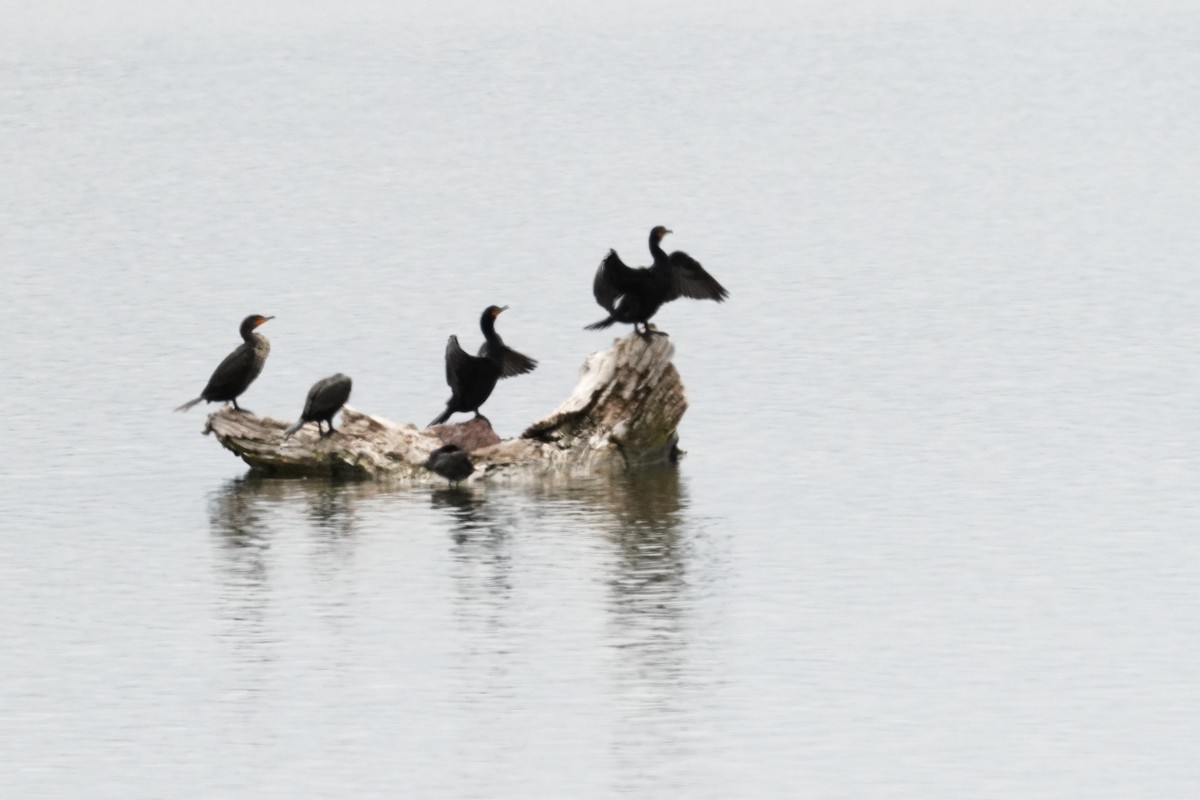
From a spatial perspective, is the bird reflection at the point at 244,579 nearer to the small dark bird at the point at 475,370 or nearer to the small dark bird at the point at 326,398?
the small dark bird at the point at 326,398

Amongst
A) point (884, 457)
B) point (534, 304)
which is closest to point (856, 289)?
point (534, 304)

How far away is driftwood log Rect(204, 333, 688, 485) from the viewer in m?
28.7

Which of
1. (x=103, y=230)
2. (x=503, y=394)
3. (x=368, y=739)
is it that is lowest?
(x=368, y=739)

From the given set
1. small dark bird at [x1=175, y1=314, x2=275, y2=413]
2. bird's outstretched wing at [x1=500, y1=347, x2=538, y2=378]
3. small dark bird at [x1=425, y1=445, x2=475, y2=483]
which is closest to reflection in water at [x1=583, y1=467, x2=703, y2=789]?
small dark bird at [x1=425, y1=445, x2=475, y2=483]

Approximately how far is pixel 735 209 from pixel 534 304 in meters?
19.3

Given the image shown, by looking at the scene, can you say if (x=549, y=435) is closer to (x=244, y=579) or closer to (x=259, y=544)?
(x=259, y=544)

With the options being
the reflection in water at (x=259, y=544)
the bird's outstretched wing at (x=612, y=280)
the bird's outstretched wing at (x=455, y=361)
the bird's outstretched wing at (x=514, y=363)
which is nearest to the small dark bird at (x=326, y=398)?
the reflection in water at (x=259, y=544)

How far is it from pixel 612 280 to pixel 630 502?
246 cm

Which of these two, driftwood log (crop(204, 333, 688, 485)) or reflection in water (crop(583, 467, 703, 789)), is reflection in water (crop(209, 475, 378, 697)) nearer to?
driftwood log (crop(204, 333, 688, 485))

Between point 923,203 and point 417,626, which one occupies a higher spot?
point 923,203

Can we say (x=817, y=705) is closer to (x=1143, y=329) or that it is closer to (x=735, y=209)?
(x=1143, y=329)

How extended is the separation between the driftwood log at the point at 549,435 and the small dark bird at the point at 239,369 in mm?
371

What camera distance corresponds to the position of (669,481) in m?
29.2

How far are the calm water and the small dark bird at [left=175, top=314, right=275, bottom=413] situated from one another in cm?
112
